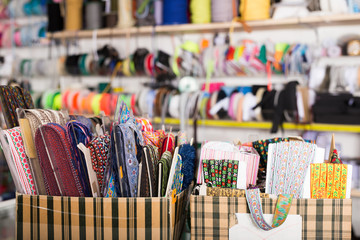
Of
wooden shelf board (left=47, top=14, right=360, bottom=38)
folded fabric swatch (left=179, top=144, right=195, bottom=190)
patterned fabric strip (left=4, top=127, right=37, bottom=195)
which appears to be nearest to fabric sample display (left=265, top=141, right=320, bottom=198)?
folded fabric swatch (left=179, top=144, right=195, bottom=190)

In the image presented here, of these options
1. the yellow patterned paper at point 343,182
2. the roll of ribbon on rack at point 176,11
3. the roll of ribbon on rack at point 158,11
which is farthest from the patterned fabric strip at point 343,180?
the roll of ribbon on rack at point 158,11

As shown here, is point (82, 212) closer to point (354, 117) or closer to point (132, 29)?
point (354, 117)

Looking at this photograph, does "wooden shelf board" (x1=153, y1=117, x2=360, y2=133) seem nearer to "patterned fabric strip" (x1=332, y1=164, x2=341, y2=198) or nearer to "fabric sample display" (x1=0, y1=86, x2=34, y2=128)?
"patterned fabric strip" (x1=332, y1=164, x2=341, y2=198)

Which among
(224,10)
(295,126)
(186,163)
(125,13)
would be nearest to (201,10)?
(224,10)

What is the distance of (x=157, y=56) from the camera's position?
3537mm

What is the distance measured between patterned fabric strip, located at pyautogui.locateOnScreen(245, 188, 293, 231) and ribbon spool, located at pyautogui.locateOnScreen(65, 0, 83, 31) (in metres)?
3.36

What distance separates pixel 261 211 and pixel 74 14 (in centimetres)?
342

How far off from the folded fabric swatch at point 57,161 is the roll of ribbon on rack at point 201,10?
2.58 meters

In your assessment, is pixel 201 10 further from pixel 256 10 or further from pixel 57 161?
pixel 57 161

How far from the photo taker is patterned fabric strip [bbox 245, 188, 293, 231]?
93cm

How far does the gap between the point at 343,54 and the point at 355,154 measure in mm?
838

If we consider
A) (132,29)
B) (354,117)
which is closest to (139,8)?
(132,29)

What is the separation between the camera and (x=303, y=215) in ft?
3.08

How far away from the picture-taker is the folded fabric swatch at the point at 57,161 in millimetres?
975
